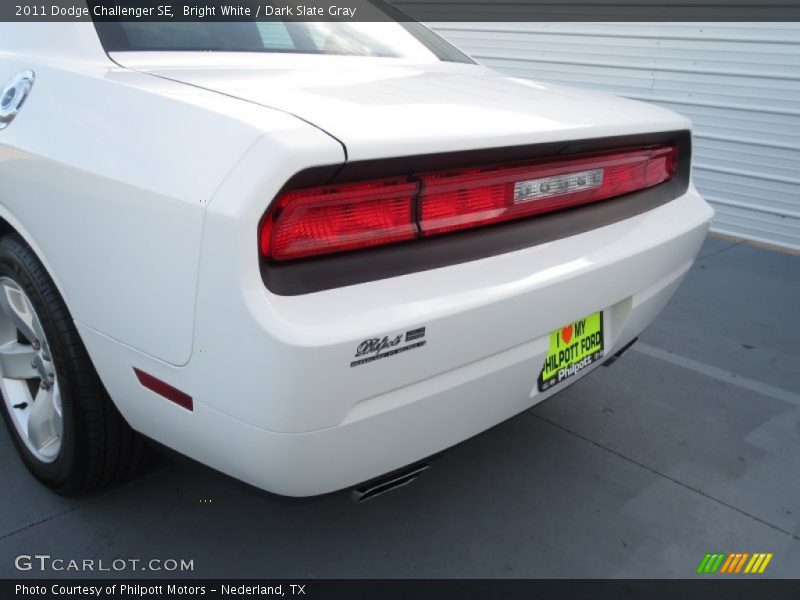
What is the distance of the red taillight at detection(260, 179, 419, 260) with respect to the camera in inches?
55.4

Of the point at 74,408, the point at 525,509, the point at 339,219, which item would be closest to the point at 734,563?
the point at 525,509

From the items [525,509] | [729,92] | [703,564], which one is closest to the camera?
[703,564]

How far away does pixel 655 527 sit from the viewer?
2.23m

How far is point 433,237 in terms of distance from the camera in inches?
64.0

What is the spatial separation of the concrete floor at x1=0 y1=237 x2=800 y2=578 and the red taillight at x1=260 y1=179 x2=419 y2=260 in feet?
1.84

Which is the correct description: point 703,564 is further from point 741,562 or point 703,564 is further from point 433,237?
point 433,237

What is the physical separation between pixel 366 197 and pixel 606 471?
1502mm

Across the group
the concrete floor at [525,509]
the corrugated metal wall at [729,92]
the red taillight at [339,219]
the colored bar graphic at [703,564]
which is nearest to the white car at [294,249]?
the red taillight at [339,219]

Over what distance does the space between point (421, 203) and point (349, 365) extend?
0.41m

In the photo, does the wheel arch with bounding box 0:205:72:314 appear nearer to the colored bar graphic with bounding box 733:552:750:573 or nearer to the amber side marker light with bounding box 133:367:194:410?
the amber side marker light with bounding box 133:367:194:410

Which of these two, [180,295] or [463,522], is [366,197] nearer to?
[180,295]

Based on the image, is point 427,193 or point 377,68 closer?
point 427,193

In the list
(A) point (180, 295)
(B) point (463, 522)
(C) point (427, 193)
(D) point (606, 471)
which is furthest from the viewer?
(D) point (606, 471)

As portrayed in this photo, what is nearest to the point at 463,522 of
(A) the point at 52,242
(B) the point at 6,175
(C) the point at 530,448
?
(C) the point at 530,448
